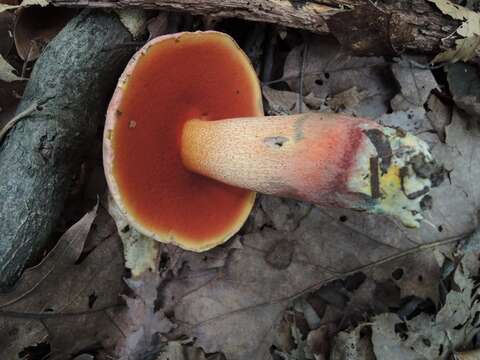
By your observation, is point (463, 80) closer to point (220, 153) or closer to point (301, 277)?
point (301, 277)

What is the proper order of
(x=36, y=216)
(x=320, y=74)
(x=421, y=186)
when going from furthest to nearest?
(x=320, y=74) < (x=36, y=216) < (x=421, y=186)

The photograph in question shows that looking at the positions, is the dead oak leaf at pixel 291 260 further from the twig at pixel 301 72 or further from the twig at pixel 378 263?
the twig at pixel 301 72

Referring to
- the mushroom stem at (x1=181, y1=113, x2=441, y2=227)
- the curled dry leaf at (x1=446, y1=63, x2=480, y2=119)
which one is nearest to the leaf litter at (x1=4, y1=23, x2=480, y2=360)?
the curled dry leaf at (x1=446, y1=63, x2=480, y2=119)

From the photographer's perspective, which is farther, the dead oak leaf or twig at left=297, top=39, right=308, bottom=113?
twig at left=297, top=39, right=308, bottom=113

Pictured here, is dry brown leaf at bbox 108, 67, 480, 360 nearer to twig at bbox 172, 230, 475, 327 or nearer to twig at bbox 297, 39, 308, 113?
twig at bbox 172, 230, 475, 327

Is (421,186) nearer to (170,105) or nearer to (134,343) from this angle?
(170,105)

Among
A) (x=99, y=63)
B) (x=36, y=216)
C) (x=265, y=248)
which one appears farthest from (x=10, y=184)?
(x=265, y=248)

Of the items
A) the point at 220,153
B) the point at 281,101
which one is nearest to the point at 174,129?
the point at 220,153
